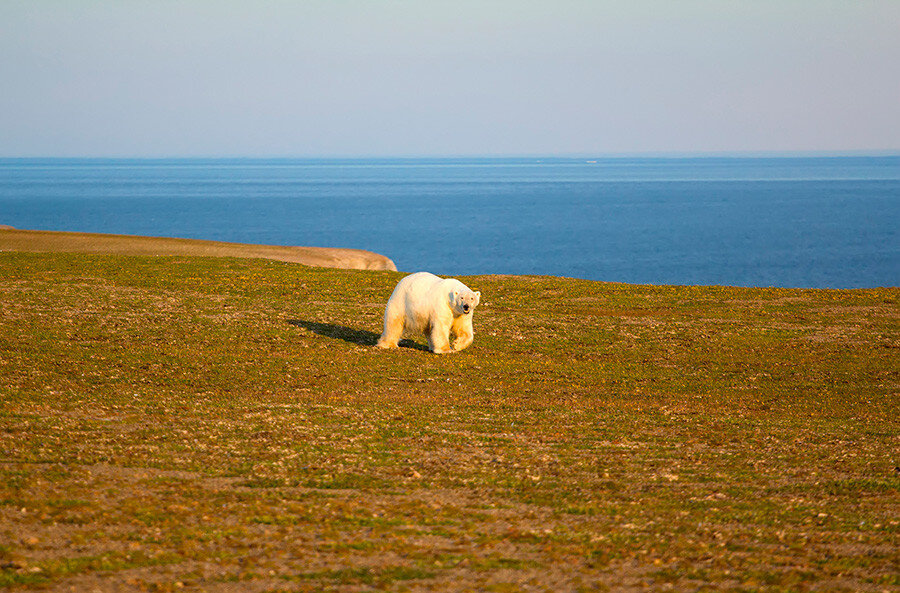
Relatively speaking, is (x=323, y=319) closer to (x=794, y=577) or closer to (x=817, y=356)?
(x=817, y=356)

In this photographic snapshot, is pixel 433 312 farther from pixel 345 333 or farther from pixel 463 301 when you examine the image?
pixel 345 333

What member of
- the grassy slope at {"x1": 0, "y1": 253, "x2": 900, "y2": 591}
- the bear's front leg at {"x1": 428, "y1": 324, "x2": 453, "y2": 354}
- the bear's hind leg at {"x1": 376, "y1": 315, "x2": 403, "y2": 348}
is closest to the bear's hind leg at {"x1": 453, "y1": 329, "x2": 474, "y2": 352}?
the bear's front leg at {"x1": 428, "y1": 324, "x2": 453, "y2": 354}

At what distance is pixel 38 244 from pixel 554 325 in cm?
3557

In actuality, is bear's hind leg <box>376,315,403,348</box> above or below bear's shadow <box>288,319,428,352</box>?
above

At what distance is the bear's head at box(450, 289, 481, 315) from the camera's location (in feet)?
78.7

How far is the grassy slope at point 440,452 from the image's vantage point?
358 inches

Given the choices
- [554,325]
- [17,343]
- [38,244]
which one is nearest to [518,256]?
[38,244]

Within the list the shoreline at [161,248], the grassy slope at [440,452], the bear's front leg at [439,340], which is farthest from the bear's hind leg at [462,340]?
the shoreline at [161,248]

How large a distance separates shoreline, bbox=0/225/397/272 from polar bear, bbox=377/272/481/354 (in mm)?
27181

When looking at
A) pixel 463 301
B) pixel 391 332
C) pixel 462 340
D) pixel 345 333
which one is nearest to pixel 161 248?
pixel 345 333

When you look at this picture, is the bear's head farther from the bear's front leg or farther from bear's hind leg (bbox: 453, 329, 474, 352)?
bear's hind leg (bbox: 453, 329, 474, 352)

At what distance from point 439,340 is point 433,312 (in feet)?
2.58

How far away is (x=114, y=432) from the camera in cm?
1468

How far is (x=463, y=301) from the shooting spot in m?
24.0
